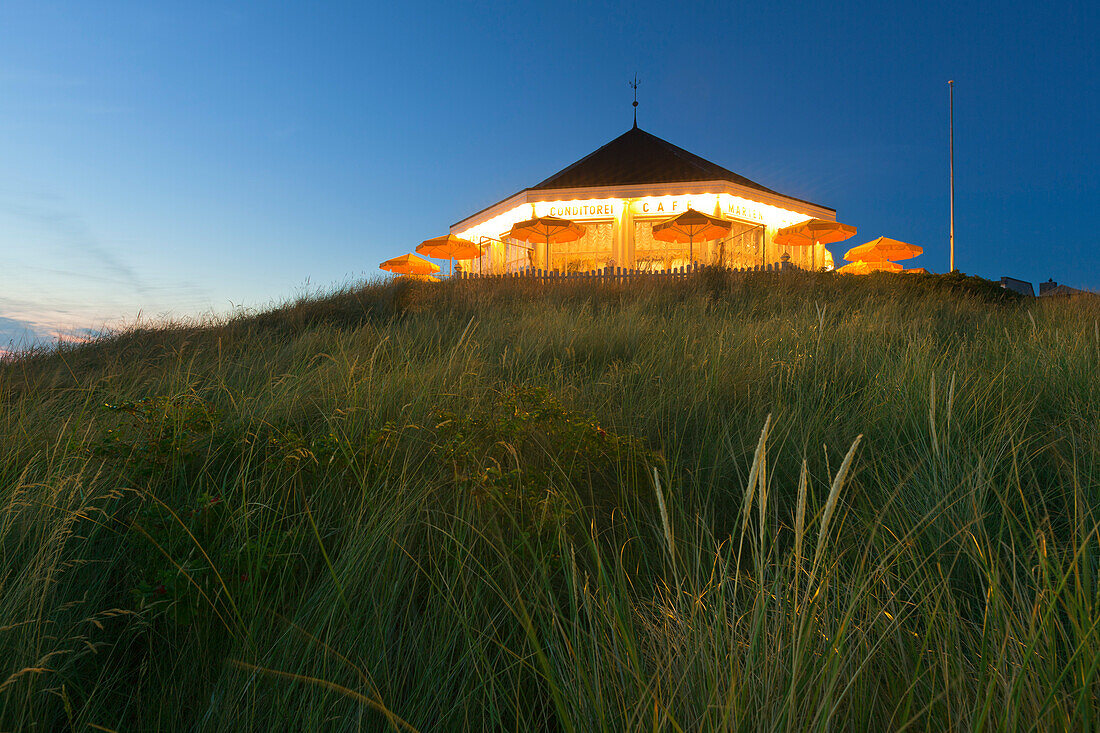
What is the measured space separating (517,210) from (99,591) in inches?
906

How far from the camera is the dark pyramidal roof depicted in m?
22.3

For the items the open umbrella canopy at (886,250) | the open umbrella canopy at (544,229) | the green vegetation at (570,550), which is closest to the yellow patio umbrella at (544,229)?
the open umbrella canopy at (544,229)

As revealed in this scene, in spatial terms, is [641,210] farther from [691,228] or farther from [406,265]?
[406,265]

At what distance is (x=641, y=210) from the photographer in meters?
22.3

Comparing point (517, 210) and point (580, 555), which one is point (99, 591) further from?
point (517, 210)

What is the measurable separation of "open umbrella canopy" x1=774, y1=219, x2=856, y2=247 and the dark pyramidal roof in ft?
7.95

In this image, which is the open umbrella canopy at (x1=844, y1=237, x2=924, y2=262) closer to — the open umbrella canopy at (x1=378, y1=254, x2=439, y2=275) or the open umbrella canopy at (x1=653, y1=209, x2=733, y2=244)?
the open umbrella canopy at (x1=653, y1=209, x2=733, y2=244)

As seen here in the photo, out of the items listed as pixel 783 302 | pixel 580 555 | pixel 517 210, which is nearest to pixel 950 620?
pixel 580 555

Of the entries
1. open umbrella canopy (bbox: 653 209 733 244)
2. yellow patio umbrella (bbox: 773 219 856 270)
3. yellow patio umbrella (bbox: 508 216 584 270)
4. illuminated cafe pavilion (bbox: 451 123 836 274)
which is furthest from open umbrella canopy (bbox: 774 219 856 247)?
yellow patio umbrella (bbox: 508 216 584 270)

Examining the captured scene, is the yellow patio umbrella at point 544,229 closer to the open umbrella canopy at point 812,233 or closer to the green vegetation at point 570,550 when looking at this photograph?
the open umbrella canopy at point 812,233

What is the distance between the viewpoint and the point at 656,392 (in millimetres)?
3135

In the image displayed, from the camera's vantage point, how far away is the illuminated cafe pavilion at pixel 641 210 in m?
21.5

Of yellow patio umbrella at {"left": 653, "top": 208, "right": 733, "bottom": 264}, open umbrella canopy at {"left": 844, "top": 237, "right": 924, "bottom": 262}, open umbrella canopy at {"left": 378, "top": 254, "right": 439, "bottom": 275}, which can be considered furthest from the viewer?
open umbrella canopy at {"left": 378, "top": 254, "right": 439, "bottom": 275}

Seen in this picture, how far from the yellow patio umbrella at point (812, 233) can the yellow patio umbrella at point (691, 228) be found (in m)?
3.39
